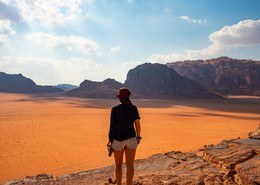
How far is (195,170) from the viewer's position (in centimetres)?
570

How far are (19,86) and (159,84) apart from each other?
4801 centimetres

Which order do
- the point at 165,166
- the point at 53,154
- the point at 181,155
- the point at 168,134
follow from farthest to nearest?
the point at 168,134, the point at 53,154, the point at 181,155, the point at 165,166

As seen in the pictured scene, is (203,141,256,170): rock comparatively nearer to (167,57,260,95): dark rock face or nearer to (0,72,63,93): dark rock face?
(0,72,63,93): dark rock face

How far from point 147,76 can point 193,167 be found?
72272 mm

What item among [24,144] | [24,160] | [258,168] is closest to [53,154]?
[24,160]

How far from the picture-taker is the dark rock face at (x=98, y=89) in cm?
6544

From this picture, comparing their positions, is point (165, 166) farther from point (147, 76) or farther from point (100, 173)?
point (147, 76)

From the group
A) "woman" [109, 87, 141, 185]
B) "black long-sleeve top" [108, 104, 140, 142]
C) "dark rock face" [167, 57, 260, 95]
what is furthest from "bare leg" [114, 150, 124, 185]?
"dark rock face" [167, 57, 260, 95]

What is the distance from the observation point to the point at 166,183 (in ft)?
16.3

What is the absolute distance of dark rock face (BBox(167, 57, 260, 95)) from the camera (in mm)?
99000

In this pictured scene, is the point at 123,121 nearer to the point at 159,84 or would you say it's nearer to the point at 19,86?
the point at 159,84

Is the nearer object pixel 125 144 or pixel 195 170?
pixel 125 144

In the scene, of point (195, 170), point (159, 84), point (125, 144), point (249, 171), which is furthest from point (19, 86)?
point (249, 171)

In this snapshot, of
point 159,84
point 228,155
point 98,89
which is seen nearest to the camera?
point 228,155
